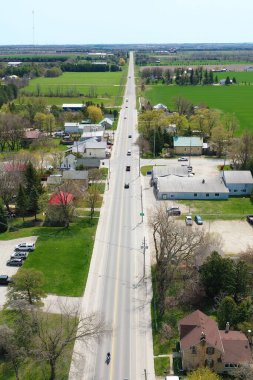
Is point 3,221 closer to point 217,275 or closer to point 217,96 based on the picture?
point 217,275

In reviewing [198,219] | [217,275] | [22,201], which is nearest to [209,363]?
[217,275]

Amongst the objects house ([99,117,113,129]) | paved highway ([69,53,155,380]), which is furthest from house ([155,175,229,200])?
house ([99,117,113,129])

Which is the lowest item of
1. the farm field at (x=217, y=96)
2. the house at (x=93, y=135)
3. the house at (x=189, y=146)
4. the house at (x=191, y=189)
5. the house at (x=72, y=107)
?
the house at (x=191, y=189)

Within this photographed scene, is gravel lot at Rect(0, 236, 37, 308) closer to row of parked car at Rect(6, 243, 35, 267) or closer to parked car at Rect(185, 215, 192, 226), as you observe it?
row of parked car at Rect(6, 243, 35, 267)

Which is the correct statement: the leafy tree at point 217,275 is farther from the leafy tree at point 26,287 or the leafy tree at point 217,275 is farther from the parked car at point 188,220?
the parked car at point 188,220

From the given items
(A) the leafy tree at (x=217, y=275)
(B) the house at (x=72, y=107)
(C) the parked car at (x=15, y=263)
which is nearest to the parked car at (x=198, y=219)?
(A) the leafy tree at (x=217, y=275)

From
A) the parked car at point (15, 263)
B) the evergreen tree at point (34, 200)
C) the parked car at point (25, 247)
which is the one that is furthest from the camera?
the evergreen tree at point (34, 200)
